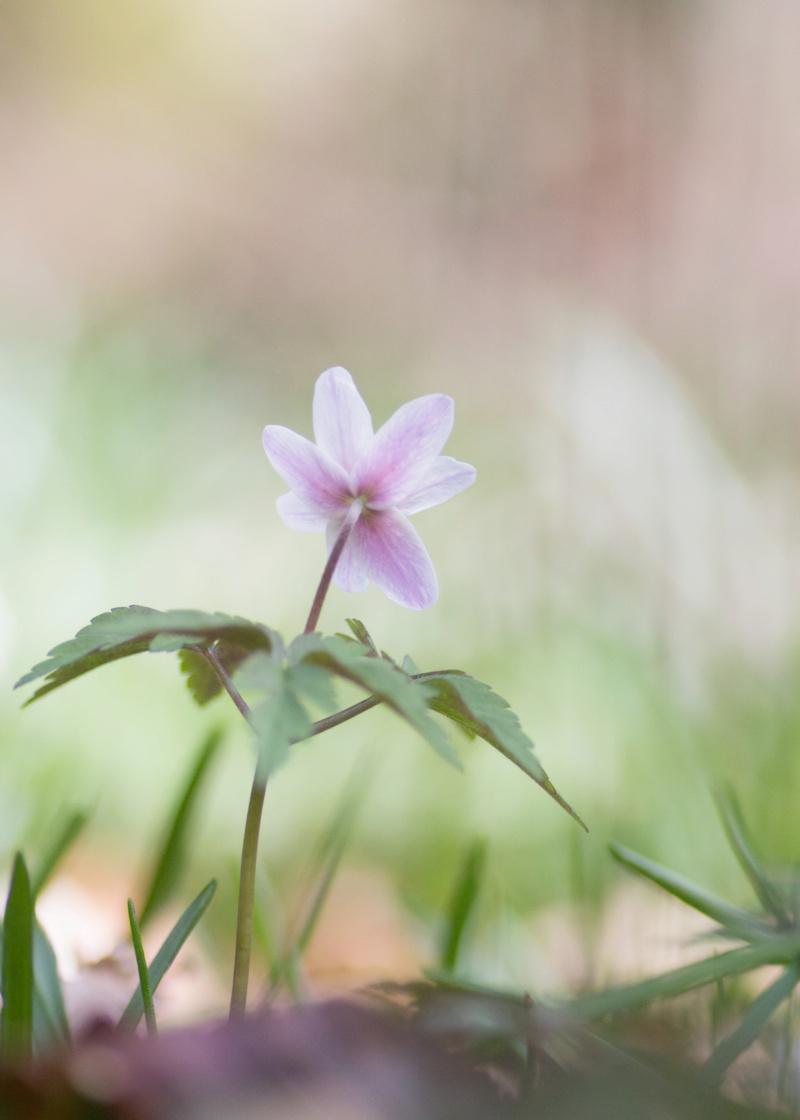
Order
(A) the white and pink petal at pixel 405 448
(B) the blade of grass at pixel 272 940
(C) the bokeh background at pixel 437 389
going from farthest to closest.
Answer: (C) the bokeh background at pixel 437 389, (B) the blade of grass at pixel 272 940, (A) the white and pink petal at pixel 405 448

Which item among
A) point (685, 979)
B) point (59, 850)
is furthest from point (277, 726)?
point (59, 850)

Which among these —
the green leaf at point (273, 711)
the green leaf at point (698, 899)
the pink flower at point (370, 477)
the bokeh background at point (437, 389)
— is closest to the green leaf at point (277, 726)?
the green leaf at point (273, 711)

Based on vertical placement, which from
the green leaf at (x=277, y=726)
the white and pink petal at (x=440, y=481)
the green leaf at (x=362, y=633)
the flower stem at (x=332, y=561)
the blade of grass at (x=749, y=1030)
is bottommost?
the blade of grass at (x=749, y=1030)

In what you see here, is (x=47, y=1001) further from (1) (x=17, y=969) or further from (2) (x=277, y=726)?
(2) (x=277, y=726)

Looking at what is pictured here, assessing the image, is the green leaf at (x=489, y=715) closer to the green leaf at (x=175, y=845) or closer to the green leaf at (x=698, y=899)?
the green leaf at (x=698, y=899)

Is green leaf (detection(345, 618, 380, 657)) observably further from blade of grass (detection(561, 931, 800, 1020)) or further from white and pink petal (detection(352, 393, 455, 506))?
blade of grass (detection(561, 931, 800, 1020))

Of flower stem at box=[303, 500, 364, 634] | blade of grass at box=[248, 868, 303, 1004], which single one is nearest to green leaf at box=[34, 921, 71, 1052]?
blade of grass at box=[248, 868, 303, 1004]

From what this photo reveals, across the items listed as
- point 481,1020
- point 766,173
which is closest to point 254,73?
point 766,173
